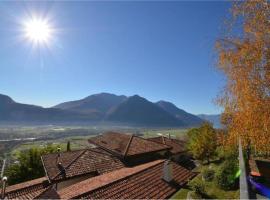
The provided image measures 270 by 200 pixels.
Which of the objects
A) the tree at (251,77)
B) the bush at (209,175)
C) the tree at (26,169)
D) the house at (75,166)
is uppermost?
→ the tree at (251,77)

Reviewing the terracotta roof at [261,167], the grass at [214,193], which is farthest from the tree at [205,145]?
the grass at [214,193]

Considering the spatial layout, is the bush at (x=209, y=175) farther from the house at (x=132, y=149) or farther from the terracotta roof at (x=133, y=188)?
the house at (x=132, y=149)

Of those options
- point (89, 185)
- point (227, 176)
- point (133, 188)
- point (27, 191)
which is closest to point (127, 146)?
point (27, 191)

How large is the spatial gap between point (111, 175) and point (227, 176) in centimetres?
1017

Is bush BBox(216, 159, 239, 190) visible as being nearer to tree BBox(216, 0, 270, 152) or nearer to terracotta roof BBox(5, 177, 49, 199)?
tree BBox(216, 0, 270, 152)

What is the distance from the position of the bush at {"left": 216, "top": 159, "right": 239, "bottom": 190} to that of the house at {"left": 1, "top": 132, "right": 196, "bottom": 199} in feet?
11.3

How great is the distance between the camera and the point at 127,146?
34.1m

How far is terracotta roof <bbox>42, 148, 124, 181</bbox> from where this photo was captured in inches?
983

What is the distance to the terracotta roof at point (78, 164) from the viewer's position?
983 inches

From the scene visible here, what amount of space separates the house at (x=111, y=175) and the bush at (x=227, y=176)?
3.44 metres

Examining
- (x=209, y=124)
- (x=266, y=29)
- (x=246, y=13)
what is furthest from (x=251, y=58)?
(x=209, y=124)

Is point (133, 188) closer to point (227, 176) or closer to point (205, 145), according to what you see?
point (227, 176)

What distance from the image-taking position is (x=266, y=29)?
10906mm

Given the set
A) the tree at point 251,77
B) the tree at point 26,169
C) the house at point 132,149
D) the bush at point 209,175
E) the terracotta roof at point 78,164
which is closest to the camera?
the tree at point 251,77
